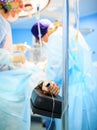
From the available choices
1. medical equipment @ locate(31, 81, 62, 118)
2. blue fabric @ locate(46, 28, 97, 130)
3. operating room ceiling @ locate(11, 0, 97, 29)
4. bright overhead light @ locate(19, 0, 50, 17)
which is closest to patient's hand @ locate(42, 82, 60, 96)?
medical equipment @ locate(31, 81, 62, 118)

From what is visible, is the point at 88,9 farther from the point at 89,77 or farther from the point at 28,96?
the point at 28,96

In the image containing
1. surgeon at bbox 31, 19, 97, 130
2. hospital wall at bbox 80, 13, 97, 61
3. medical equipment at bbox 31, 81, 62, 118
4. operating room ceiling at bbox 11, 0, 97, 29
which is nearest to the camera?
medical equipment at bbox 31, 81, 62, 118

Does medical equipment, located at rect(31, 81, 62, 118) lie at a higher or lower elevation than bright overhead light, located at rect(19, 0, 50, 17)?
lower

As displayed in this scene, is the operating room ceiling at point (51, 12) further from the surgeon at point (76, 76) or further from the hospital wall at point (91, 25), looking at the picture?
the surgeon at point (76, 76)

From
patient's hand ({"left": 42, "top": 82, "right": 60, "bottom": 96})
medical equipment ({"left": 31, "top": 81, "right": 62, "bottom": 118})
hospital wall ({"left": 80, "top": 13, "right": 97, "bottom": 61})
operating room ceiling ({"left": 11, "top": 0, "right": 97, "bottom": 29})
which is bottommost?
medical equipment ({"left": 31, "top": 81, "right": 62, "bottom": 118})

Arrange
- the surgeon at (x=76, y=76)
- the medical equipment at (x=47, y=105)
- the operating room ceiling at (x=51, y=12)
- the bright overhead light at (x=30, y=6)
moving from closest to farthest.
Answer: the medical equipment at (x=47, y=105) < the surgeon at (x=76, y=76) < the bright overhead light at (x=30, y=6) < the operating room ceiling at (x=51, y=12)

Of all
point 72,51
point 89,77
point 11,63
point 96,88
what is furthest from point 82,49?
point 11,63

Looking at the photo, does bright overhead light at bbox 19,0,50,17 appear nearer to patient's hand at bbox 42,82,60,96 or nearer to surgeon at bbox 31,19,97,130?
surgeon at bbox 31,19,97,130

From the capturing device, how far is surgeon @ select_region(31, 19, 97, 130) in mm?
1341

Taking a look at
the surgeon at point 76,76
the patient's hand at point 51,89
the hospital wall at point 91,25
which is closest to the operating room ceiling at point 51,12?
the hospital wall at point 91,25

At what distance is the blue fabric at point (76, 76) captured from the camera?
52.8 inches

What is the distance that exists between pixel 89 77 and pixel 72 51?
212mm

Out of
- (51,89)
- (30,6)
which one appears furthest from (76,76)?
(30,6)

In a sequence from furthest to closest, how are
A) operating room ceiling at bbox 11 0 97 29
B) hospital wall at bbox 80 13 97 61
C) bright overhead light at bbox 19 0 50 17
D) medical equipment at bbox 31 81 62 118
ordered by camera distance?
hospital wall at bbox 80 13 97 61 → operating room ceiling at bbox 11 0 97 29 → bright overhead light at bbox 19 0 50 17 → medical equipment at bbox 31 81 62 118
